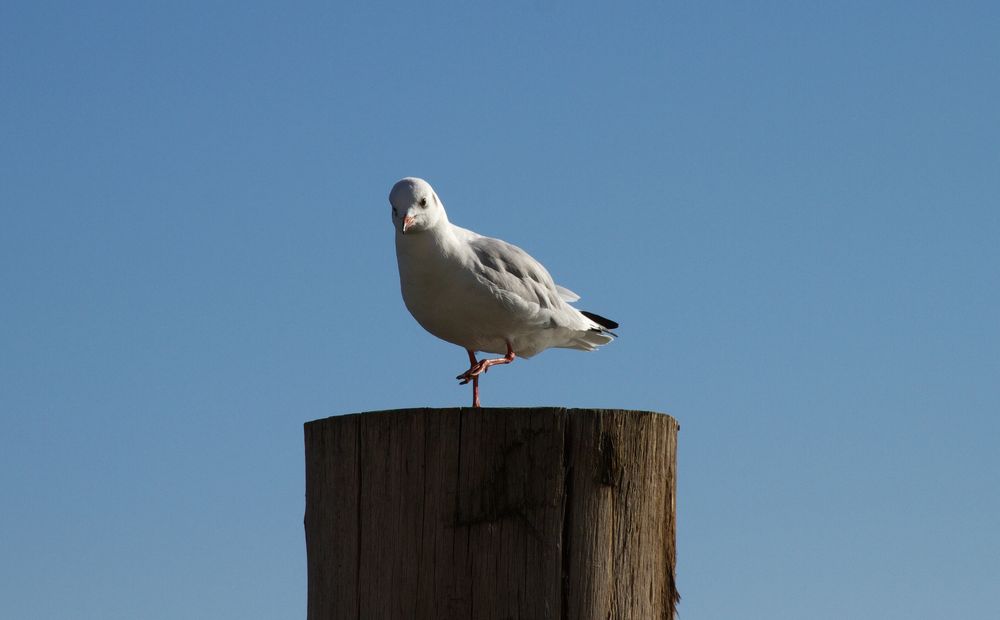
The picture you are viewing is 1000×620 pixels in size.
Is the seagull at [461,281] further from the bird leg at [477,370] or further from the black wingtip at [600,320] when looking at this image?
the black wingtip at [600,320]

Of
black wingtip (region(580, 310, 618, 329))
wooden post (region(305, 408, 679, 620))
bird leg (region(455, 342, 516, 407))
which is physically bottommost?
wooden post (region(305, 408, 679, 620))

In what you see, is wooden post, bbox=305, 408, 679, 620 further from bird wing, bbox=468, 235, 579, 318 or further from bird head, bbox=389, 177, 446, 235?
bird wing, bbox=468, 235, 579, 318

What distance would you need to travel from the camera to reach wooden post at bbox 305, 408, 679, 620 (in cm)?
380

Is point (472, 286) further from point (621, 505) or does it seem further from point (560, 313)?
point (621, 505)

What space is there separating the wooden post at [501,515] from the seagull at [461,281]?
316 cm

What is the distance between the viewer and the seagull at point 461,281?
712cm

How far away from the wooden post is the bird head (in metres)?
3.11

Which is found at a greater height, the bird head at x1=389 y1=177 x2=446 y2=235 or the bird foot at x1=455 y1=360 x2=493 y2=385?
the bird head at x1=389 y1=177 x2=446 y2=235

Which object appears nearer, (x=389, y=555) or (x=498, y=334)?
(x=389, y=555)

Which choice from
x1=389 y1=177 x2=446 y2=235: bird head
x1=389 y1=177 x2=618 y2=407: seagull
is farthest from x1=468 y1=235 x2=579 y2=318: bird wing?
x1=389 y1=177 x2=446 y2=235: bird head

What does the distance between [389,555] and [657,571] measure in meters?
0.91

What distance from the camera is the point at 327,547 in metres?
4.12

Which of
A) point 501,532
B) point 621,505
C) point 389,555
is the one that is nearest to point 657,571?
point 621,505

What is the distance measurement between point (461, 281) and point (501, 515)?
3.46 meters
